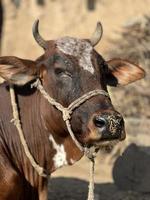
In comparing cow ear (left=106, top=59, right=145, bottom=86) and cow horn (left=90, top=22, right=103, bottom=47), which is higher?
cow horn (left=90, top=22, right=103, bottom=47)

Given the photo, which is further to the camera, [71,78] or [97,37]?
[97,37]

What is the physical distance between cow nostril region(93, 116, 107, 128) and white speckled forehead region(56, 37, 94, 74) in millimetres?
474

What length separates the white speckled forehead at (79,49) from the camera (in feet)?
16.4

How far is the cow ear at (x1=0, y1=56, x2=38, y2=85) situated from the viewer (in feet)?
16.8

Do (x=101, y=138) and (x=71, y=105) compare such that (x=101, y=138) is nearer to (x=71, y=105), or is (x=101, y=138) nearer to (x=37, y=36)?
(x=71, y=105)

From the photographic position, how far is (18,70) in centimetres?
512

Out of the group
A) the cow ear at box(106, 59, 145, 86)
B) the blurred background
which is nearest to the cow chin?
the cow ear at box(106, 59, 145, 86)

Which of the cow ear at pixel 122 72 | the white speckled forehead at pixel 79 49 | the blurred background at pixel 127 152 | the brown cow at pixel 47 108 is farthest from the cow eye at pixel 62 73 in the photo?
the blurred background at pixel 127 152

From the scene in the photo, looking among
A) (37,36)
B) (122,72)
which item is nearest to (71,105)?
(37,36)

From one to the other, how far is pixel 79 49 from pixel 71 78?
245 mm

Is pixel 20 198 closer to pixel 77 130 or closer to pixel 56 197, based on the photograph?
pixel 77 130

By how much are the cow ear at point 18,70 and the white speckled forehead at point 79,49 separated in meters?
0.25

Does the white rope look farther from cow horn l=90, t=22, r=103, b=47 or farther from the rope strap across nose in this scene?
cow horn l=90, t=22, r=103, b=47

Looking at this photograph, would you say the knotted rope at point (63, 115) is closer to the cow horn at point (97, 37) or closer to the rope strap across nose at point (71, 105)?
the rope strap across nose at point (71, 105)
